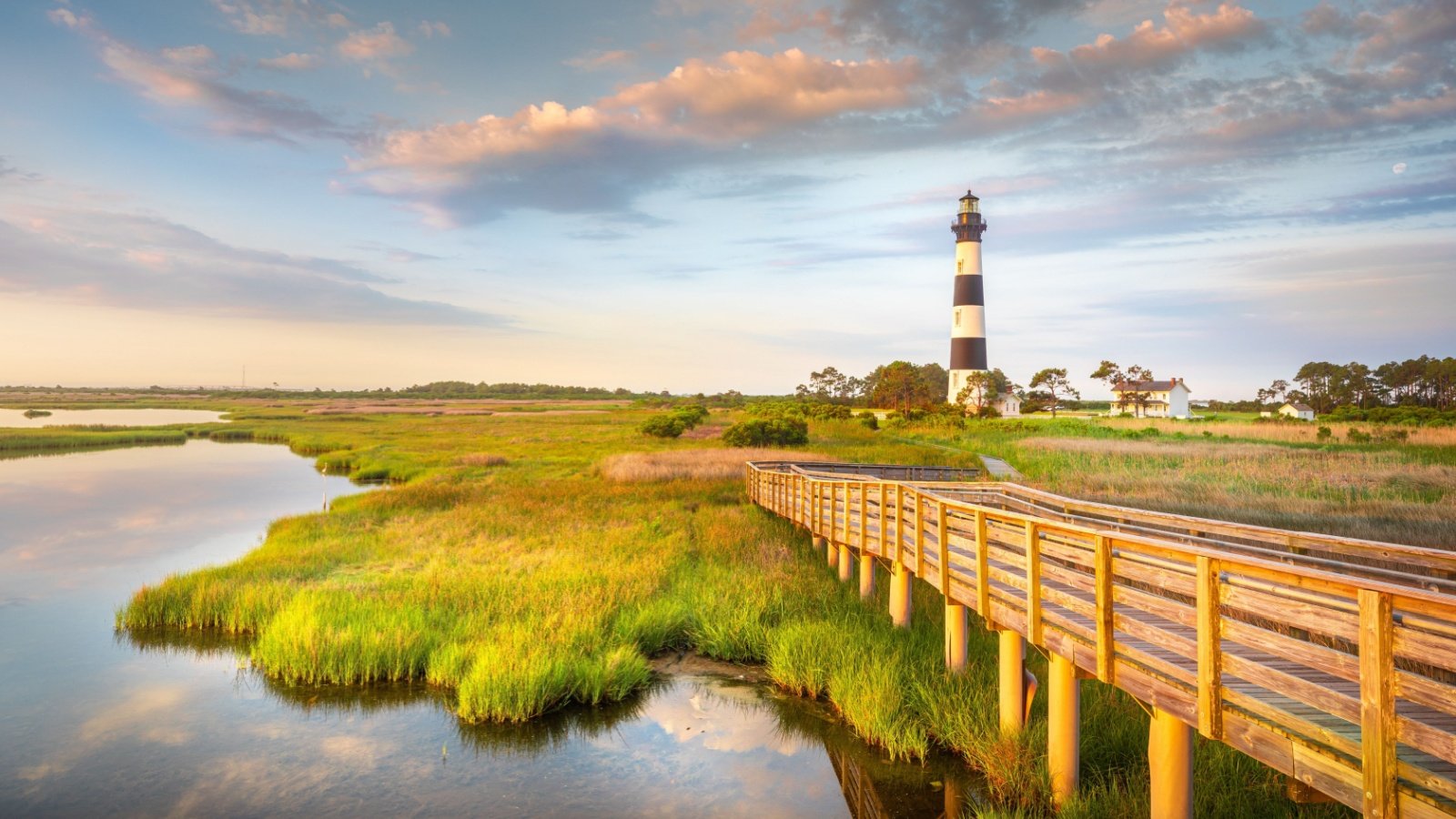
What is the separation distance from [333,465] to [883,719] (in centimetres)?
4268

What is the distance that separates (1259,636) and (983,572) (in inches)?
145

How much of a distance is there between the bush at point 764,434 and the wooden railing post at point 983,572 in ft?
120

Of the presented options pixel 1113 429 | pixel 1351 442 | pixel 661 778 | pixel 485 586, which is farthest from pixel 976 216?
pixel 661 778

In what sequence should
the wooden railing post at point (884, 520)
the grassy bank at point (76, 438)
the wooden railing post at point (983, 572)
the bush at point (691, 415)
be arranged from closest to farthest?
1. the wooden railing post at point (983, 572)
2. the wooden railing post at point (884, 520)
3. the grassy bank at point (76, 438)
4. the bush at point (691, 415)

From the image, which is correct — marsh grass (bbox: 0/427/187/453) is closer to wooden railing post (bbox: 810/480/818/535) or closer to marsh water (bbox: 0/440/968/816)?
marsh water (bbox: 0/440/968/816)

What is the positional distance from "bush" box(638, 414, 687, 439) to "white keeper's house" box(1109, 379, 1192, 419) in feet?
220

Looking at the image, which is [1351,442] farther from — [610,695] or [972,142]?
[610,695]

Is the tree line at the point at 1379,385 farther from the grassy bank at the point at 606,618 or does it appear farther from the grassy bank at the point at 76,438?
the grassy bank at the point at 76,438

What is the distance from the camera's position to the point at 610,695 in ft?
37.8

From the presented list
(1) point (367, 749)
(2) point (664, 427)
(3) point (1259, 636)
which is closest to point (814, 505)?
(1) point (367, 749)

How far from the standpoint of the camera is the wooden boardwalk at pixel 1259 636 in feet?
12.9

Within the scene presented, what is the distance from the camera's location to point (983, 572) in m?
8.57

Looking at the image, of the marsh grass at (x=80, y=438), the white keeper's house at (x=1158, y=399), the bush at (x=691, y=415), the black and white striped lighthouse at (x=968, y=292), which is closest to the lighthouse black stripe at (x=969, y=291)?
the black and white striped lighthouse at (x=968, y=292)

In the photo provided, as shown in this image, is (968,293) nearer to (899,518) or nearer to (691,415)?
(691,415)
